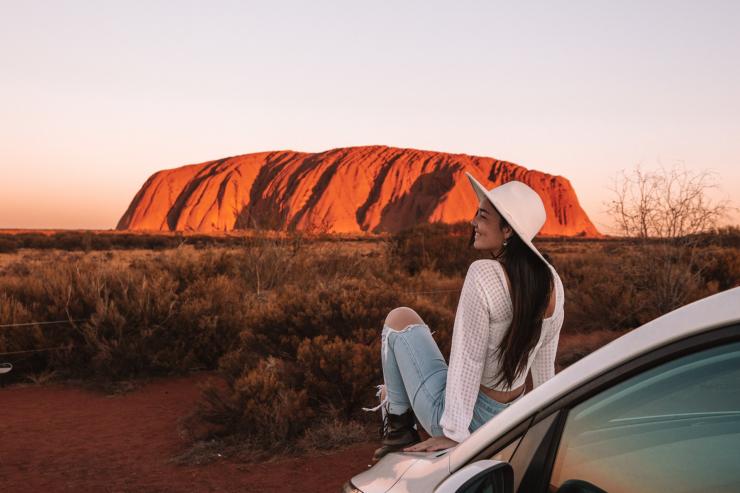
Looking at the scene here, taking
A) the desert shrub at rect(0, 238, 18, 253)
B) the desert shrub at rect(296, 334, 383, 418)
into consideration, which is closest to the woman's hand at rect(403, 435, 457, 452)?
the desert shrub at rect(296, 334, 383, 418)

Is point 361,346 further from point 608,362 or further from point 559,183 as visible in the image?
point 559,183

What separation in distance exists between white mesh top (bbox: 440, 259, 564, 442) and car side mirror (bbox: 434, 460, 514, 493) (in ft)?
3.32

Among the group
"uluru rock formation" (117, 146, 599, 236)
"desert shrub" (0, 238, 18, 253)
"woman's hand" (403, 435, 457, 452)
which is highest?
"uluru rock formation" (117, 146, 599, 236)

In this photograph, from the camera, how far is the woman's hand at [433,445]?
2.05 metres

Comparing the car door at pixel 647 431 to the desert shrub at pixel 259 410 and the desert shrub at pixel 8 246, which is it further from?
the desert shrub at pixel 8 246

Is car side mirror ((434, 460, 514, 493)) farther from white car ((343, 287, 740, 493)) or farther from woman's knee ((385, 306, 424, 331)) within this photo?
woman's knee ((385, 306, 424, 331))

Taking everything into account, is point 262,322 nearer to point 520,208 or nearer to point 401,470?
point 520,208

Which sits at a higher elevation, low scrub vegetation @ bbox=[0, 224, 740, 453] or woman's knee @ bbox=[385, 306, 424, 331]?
woman's knee @ bbox=[385, 306, 424, 331]

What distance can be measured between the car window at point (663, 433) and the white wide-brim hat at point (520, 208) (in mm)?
1263

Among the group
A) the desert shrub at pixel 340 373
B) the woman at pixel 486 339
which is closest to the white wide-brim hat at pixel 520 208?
the woman at pixel 486 339

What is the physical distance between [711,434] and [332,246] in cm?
1517

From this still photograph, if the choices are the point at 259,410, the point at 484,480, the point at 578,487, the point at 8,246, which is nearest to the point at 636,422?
the point at 578,487

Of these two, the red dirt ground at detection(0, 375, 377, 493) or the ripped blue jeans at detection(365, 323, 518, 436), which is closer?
the ripped blue jeans at detection(365, 323, 518, 436)

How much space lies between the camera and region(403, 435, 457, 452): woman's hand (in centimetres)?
205
